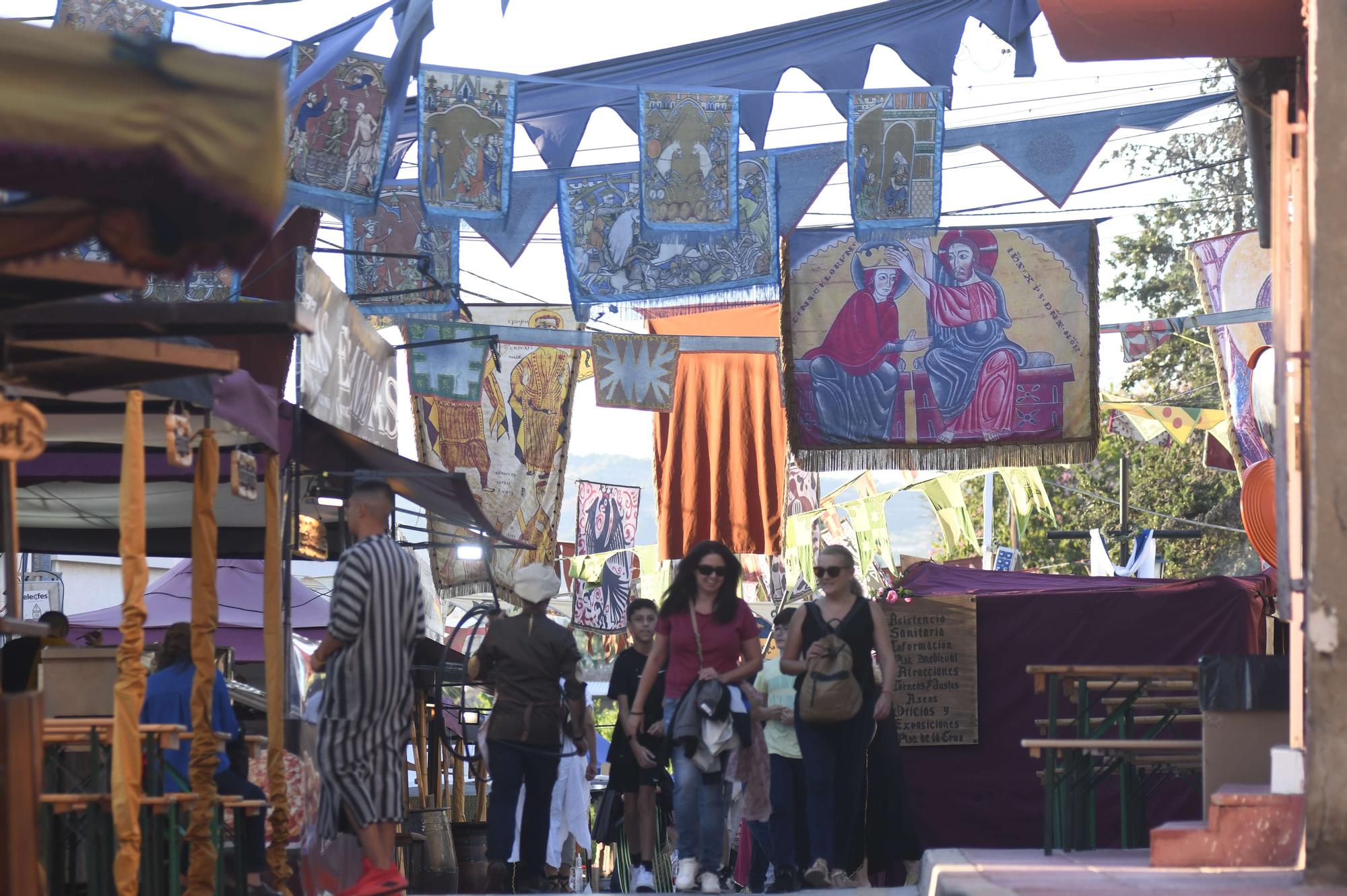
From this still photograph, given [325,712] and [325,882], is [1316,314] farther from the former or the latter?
[325,882]

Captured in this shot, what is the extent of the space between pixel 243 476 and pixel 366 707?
1236 millimetres

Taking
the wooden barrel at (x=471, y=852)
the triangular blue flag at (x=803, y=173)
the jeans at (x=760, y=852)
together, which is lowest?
the wooden barrel at (x=471, y=852)

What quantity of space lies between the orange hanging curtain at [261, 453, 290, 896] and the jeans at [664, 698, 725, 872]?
6.93ft

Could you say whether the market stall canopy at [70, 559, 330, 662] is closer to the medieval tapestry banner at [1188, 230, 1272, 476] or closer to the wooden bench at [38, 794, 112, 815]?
the medieval tapestry banner at [1188, 230, 1272, 476]

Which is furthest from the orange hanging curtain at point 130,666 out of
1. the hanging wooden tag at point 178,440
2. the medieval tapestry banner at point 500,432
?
the medieval tapestry banner at point 500,432

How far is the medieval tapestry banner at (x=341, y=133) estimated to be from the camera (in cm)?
1268

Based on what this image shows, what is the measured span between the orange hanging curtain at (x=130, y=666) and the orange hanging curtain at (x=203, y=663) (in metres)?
0.63

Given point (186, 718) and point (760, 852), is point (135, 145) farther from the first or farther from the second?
point (760, 852)

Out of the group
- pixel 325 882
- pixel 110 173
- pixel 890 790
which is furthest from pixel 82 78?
pixel 890 790

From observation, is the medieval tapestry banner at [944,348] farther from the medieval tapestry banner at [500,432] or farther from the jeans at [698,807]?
the jeans at [698,807]

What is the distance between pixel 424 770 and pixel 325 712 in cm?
713

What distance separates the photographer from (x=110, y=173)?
409 cm

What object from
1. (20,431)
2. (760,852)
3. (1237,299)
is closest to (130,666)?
(20,431)

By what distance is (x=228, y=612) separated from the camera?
802 inches
